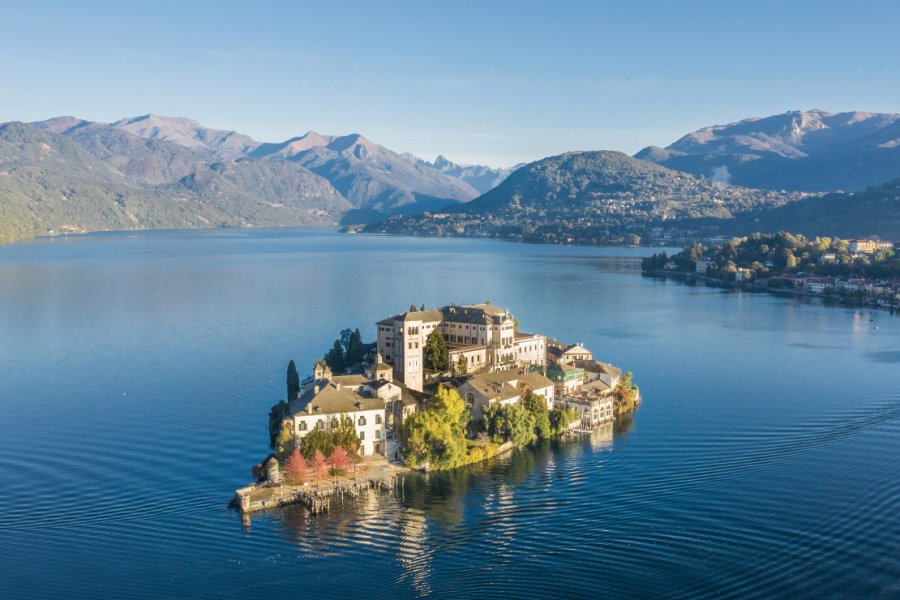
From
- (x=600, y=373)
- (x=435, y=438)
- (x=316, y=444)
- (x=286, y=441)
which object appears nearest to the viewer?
(x=316, y=444)

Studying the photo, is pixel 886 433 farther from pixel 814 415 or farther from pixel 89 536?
pixel 89 536

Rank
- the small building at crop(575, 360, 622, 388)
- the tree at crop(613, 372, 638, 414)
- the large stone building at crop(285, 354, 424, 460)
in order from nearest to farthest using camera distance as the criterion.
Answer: the large stone building at crop(285, 354, 424, 460) → the tree at crop(613, 372, 638, 414) → the small building at crop(575, 360, 622, 388)

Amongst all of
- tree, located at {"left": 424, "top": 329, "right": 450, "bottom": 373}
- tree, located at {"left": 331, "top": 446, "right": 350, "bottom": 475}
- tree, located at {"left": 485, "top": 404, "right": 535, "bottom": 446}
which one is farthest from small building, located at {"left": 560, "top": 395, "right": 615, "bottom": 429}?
tree, located at {"left": 331, "top": 446, "right": 350, "bottom": 475}

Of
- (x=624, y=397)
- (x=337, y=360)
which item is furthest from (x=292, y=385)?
(x=624, y=397)

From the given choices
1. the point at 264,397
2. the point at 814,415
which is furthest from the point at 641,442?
the point at 264,397

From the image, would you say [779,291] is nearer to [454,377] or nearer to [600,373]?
[600,373]

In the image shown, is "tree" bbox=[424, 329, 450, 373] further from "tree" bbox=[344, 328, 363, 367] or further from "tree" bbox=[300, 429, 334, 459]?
"tree" bbox=[300, 429, 334, 459]

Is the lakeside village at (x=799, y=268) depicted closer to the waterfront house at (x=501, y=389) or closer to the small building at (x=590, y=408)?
the small building at (x=590, y=408)

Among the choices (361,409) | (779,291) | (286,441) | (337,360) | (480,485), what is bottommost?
(480,485)
